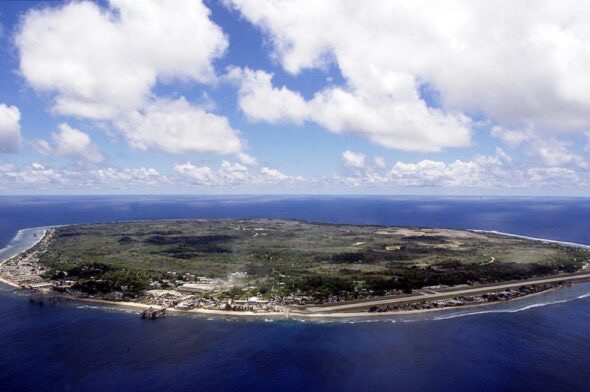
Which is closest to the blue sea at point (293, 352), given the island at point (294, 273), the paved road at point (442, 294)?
the paved road at point (442, 294)

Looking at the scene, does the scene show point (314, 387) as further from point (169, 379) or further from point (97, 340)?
point (97, 340)

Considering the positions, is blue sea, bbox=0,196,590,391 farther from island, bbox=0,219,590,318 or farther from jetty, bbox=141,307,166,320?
island, bbox=0,219,590,318

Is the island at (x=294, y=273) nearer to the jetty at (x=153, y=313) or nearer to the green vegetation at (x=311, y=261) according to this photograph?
the jetty at (x=153, y=313)

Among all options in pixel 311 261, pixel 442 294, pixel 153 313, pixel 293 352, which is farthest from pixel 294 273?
pixel 293 352

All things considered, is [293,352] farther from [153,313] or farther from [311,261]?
[311,261]

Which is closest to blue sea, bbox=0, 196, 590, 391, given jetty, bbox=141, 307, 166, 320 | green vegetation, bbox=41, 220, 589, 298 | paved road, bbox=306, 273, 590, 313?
jetty, bbox=141, 307, 166, 320
